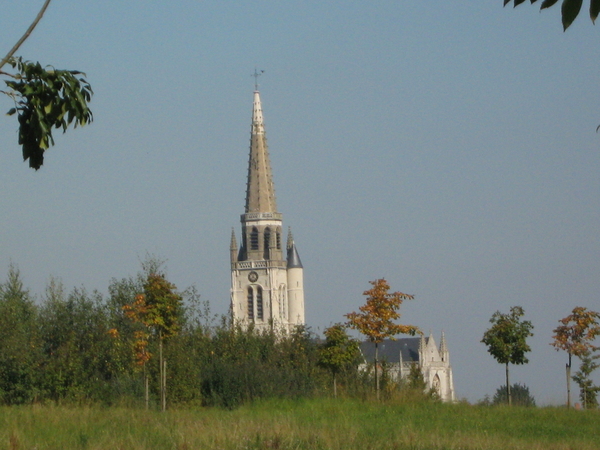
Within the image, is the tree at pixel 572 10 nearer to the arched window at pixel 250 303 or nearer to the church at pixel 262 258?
the church at pixel 262 258

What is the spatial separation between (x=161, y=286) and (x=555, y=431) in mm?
11702

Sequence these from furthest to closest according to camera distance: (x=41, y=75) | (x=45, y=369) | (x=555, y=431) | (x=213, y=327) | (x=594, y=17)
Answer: (x=213, y=327)
(x=45, y=369)
(x=555, y=431)
(x=41, y=75)
(x=594, y=17)

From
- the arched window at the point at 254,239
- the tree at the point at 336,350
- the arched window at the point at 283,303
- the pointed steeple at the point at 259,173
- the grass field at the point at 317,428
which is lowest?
the grass field at the point at 317,428

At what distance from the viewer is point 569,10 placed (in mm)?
3738

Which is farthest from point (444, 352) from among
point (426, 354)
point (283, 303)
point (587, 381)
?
point (587, 381)

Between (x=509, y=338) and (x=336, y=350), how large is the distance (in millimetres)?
5838

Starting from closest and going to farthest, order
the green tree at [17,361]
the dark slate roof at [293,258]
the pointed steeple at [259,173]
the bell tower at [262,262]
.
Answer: the green tree at [17,361]
the pointed steeple at [259,173]
the bell tower at [262,262]
the dark slate roof at [293,258]

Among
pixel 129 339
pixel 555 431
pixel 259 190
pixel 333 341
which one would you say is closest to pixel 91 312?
pixel 129 339

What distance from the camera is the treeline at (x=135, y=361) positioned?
26.8 metres

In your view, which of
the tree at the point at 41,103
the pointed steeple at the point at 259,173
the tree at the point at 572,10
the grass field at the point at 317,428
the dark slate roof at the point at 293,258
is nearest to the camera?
the tree at the point at 572,10

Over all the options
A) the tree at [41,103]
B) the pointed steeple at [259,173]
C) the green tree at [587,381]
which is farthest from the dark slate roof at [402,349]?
the tree at [41,103]

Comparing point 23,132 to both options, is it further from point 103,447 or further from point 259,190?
point 259,190

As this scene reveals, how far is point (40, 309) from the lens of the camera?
115ft

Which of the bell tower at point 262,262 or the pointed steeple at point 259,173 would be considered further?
the bell tower at point 262,262
